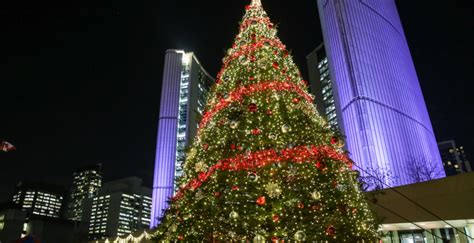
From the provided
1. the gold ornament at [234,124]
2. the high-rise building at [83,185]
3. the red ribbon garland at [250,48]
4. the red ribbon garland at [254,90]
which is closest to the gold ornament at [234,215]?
the gold ornament at [234,124]

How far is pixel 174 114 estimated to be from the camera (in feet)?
139

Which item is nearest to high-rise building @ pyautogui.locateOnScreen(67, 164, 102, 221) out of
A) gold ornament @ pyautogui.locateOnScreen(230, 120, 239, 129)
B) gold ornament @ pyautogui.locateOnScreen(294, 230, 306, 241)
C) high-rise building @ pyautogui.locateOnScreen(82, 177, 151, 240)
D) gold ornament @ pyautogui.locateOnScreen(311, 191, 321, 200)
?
high-rise building @ pyautogui.locateOnScreen(82, 177, 151, 240)

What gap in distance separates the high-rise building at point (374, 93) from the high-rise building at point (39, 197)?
123 metres

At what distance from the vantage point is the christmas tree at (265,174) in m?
5.15

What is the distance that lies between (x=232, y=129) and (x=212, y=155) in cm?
66

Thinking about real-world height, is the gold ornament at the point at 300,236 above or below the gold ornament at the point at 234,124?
below

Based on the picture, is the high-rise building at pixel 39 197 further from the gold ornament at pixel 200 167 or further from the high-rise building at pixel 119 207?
the gold ornament at pixel 200 167

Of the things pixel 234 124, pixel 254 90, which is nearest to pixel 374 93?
pixel 254 90

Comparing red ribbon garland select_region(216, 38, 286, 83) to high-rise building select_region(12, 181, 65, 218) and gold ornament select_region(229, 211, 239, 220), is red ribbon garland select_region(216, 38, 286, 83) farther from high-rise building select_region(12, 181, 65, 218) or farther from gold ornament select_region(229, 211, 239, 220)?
high-rise building select_region(12, 181, 65, 218)

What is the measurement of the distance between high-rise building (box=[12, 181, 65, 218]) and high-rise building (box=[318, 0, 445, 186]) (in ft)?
403

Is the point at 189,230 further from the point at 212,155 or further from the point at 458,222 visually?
the point at 458,222

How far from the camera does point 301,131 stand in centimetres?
591

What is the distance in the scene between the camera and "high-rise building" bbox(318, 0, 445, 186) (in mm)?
27234

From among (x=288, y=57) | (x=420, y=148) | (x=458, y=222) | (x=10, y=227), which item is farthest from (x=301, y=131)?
(x=10, y=227)
